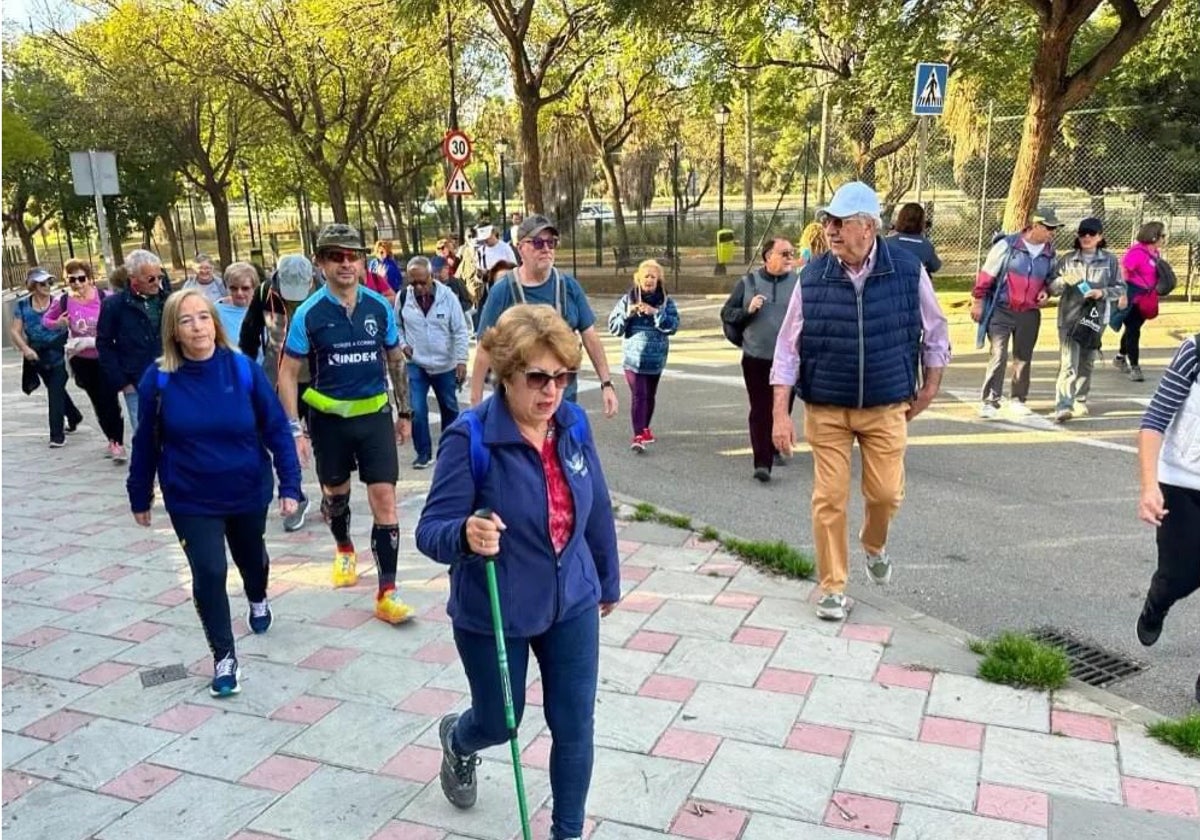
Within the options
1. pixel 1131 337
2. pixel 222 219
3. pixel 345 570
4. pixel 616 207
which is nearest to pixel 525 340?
pixel 345 570

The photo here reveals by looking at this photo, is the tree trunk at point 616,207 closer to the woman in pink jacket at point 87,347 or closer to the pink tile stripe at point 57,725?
the woman in pink jacket at point 87,347

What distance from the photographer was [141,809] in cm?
320

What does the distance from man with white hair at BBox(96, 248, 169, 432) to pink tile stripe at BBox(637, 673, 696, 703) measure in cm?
467

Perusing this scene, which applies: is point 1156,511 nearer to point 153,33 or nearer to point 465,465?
point 465,465

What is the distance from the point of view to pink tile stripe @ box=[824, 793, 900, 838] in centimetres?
296

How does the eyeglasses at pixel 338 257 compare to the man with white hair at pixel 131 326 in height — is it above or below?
above

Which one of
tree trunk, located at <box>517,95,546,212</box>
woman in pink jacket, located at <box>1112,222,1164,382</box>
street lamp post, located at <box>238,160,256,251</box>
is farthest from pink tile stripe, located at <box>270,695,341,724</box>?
street lamp post, located at <box>238,160,256,251</box>

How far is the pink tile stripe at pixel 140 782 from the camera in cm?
329

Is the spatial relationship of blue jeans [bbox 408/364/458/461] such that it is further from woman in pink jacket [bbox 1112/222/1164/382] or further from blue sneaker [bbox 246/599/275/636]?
woman in pink jacket [bbox 1112/222/1164/382]

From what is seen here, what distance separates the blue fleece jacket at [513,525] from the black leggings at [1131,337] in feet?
28.8

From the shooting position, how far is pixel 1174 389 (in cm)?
355

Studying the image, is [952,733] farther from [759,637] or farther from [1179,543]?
[1179,543]

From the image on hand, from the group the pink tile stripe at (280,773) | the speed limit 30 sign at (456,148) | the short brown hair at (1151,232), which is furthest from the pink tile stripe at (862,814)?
the speed limit 30 sign at (456,148)

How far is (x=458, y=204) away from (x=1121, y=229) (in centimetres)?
1305
